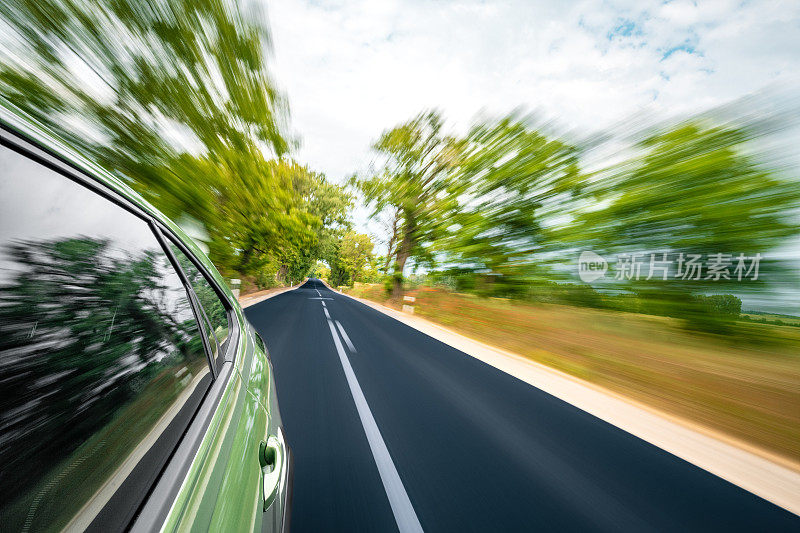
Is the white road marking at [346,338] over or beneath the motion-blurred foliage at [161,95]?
beneath

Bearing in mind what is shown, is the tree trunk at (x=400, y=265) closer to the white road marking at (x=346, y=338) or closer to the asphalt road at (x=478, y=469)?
the white road marking at (x=346, y=338)

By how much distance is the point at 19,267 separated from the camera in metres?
0.64

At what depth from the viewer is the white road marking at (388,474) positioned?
186 cm

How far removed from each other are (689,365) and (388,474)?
5048 millimetres

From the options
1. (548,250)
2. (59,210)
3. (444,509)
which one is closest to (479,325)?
(548,250)

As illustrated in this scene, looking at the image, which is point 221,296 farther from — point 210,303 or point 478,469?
point 478,469

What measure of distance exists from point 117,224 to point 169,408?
62 cm

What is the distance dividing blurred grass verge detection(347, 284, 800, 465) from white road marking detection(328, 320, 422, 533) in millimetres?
3940

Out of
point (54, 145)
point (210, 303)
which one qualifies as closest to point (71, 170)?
point (54, 145)

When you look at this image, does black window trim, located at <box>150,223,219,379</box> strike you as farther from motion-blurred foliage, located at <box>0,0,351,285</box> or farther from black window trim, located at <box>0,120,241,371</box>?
motion-blurred foliage, located at <box>0,0,351,285</box>

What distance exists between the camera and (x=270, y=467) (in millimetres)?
1100

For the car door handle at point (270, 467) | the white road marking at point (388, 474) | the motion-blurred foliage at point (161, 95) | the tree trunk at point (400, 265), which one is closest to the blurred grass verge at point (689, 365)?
the white road marking at point (388, 474)

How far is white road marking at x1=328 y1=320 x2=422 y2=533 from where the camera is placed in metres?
1.86

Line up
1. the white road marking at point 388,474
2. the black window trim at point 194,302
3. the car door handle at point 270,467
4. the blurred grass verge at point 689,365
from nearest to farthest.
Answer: the car door handle at point 270,467
the black window trim at point 194,302
the white road marking at point 388,474
the blurred grass verge at point 689,365
